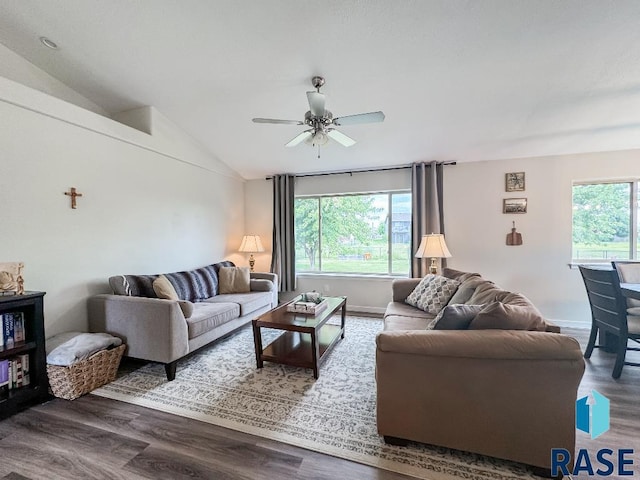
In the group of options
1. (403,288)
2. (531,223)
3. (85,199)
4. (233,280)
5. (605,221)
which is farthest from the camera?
(233,280)

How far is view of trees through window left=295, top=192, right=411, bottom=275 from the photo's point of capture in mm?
4730

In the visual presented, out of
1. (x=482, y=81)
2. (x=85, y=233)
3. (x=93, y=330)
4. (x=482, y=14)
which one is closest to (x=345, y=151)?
(x=482, y=81)

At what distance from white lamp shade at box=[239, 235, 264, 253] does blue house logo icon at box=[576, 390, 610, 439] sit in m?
4.33

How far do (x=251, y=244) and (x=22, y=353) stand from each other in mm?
3126

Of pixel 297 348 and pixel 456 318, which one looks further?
pixel 297 348

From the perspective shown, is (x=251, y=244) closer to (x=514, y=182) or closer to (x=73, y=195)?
(x=73, y=195)

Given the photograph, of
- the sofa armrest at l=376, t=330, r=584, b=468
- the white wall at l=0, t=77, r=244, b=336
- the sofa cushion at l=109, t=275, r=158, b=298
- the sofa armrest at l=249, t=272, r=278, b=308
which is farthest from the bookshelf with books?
the sofa armrest at l=376, t=330, r=584, b=468

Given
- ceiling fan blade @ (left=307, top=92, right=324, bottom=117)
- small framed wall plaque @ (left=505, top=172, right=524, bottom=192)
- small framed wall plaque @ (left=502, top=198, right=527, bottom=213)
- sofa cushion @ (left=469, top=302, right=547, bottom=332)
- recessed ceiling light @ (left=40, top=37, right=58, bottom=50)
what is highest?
recessed ceiling light @ (left=40, top=37, right=58, bottom=50)

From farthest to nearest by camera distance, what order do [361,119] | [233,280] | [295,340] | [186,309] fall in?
1. [233,280]
2. [295,340]
3. [186,309]
4. [361,119]

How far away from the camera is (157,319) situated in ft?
8.20

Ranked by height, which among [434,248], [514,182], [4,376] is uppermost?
[514,182]

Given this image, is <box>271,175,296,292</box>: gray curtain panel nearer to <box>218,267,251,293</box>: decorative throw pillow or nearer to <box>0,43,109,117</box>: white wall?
<box>218,267,251,293</box>: decorative throw pillow

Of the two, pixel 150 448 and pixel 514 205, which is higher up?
pixel 514 205

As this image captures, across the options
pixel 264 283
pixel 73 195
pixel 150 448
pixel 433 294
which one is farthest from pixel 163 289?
pixel 433 294
